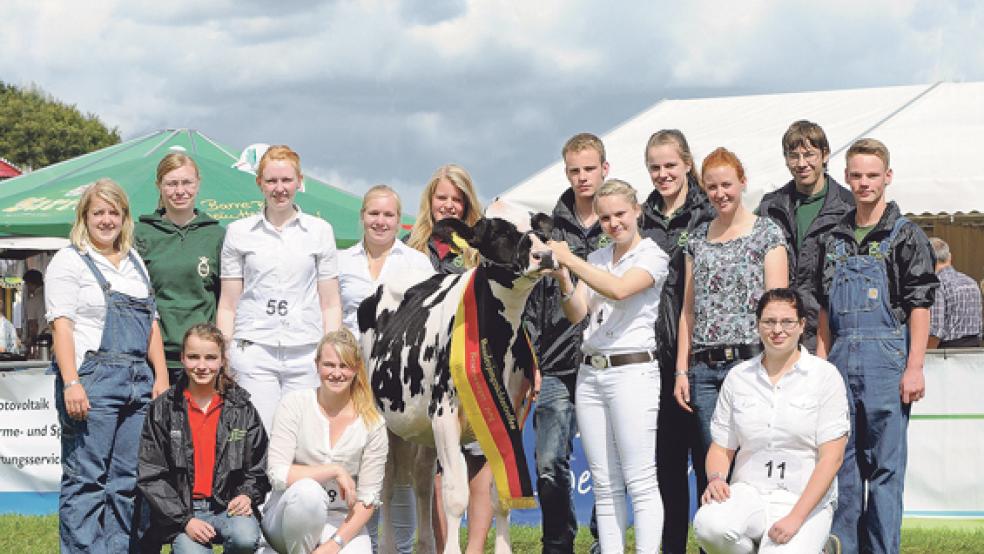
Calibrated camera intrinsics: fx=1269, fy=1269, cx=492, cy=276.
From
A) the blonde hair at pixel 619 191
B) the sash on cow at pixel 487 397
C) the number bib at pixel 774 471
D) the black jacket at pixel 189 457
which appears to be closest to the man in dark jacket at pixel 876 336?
the number bib at pixel 774 471

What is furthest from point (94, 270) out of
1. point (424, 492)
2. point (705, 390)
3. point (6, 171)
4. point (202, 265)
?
point (6, 171)

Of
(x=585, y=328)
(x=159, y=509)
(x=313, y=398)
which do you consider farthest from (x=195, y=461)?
(x=585, y=328)

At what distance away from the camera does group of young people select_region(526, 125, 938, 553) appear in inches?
222

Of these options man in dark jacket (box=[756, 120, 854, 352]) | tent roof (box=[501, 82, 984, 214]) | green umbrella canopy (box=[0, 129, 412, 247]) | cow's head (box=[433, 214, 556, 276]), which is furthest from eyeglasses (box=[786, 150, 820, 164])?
green umbrella canopy (box=[0, 129, 412, 247])

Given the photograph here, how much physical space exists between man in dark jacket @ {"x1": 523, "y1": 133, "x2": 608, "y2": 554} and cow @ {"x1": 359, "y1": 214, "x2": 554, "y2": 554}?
46 centimetres

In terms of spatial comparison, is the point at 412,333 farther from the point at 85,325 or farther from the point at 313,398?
the point at 85,325

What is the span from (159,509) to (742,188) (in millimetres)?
3128

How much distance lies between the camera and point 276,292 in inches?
246

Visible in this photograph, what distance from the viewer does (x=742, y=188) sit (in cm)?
606

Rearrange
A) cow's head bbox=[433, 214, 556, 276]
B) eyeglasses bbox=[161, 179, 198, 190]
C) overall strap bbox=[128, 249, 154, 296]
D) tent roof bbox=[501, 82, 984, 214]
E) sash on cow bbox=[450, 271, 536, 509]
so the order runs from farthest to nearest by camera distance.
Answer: tent roof bbox=[501, 82, 984, 214]
eyeglasses bbox=[161, 179, 198, 190]
overall strap bbox=[128, 249, 154, 296]
sash on cow bbox=[450, 271, 536, 509]
cow's head bbox=[433, 214, 556, 276]

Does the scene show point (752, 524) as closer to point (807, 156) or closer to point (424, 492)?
point (424, 492)

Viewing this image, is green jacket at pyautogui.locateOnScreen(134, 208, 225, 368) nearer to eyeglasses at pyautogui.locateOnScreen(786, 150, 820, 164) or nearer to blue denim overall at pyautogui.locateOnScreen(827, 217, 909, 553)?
eyeglasses at pyautogui.locateOnScreen(786, 150, 820, 164)

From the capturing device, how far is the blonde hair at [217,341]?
5.99 meters

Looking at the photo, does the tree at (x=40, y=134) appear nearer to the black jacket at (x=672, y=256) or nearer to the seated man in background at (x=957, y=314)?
the seated man in background at (x=957, y=314)
